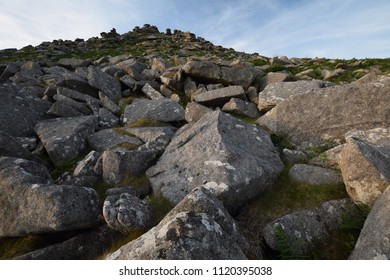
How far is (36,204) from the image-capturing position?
7645 millimetres

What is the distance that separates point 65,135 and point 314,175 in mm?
9908

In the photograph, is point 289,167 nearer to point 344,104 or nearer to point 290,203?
point 290,203

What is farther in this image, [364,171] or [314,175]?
[314,175]

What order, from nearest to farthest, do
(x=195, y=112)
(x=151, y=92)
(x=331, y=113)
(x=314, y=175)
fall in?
(x=314, y=175) → (x=331, y=113) → (x=195, y=112) → (x=151, y=92)

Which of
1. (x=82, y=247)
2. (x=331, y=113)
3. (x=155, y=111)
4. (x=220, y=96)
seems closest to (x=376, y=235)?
(x=331, y=113)

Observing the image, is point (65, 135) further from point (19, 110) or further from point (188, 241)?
point (188, 241)

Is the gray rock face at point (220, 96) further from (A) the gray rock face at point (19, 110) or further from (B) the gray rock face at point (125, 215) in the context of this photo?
(B) the gray rock face at point (125, 215)

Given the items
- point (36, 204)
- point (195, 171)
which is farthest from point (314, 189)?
point (36, 204)

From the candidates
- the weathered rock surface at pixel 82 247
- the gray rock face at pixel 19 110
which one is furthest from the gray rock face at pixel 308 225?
the gray rock face at pixel 19 110

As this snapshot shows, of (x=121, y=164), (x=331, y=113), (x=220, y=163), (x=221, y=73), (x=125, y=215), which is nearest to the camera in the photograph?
(x=125, y=215)

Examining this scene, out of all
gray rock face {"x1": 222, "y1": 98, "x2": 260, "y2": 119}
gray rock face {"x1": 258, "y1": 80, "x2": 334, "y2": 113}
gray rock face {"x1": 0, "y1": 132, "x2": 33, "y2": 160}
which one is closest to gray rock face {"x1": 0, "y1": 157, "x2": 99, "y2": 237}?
gray rock face {"x1": 0, "y1": 132, "x2": 33, "y2": 160}

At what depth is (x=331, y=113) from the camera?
12.0m

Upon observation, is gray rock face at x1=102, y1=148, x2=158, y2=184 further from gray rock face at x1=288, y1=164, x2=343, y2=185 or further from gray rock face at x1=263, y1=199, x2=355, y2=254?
gray rock face at x1=288, y1=164, x2=343, y2=185

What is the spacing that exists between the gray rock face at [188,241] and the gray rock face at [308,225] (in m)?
1.12
